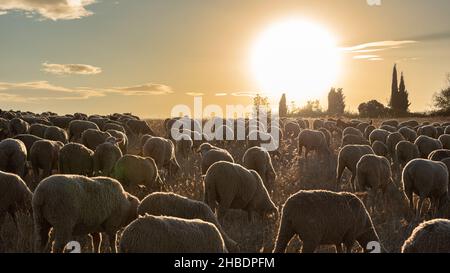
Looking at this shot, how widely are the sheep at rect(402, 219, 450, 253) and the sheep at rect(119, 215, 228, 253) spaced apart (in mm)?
3157

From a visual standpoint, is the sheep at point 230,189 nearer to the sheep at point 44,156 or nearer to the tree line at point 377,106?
the sheep at point 44,156

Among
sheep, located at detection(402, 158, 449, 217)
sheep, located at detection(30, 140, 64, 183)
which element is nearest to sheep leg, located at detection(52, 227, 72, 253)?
sheep, located at detection(30, 140, 64, 183)

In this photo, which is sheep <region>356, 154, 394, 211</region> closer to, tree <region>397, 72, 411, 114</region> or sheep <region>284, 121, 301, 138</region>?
sheep <region>284, 121, 301, 138</region>

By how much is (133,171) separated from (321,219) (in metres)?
7.12

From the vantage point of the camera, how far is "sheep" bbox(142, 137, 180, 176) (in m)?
18.9

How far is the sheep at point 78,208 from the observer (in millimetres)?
8062

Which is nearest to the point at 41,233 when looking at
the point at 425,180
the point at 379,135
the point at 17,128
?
the point at 425,180

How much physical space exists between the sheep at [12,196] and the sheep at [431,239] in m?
7.63

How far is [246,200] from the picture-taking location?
1195 cm

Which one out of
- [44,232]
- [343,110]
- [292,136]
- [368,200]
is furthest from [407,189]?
[343,110]

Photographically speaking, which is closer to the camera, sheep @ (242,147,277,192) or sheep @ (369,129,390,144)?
sheep @ (242,147,277,192)

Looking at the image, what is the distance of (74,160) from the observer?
15094 mm

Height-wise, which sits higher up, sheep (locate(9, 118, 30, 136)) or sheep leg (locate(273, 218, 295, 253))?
sheep (locate(9, 118, 30, 136))
